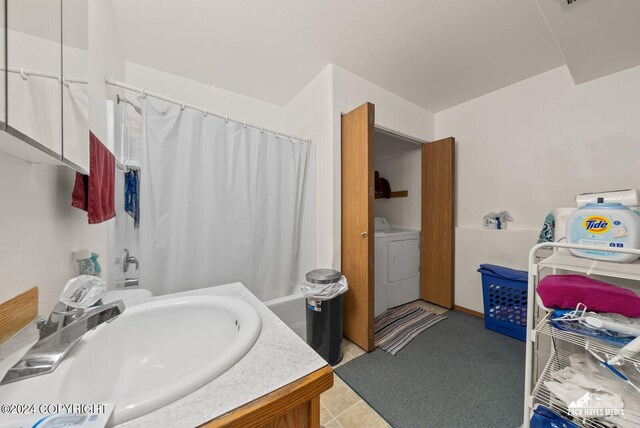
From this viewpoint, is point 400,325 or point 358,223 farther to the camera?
point 400,325

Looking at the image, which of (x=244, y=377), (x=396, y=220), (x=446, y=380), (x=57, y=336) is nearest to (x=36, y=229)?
(x=57, y=336)

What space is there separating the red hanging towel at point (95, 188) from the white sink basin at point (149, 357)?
44 centimetres

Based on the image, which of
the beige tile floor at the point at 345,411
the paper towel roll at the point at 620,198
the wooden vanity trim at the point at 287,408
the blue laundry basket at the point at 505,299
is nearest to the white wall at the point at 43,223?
the wooden vanity trim at the point at 287,408

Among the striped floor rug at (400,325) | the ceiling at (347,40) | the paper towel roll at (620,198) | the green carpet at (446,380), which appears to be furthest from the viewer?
the striped floor rug at (400,325)

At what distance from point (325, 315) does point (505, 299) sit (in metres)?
1.67

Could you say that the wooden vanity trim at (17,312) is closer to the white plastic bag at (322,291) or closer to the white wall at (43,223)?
the white wall at (43,223)

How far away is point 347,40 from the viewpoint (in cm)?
163

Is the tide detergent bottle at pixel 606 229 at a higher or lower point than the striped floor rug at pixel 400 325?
higher

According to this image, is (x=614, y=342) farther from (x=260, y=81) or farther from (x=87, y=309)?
(x=260, y=81)

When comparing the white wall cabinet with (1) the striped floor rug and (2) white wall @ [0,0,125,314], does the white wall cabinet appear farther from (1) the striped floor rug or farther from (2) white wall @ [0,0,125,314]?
(1) the striped floor rug

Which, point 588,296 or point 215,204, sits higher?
point 215,204

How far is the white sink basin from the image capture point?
42 cm

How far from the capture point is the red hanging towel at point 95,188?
2.86 ft

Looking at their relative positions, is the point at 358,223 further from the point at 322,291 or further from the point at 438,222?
the point at 438,222
